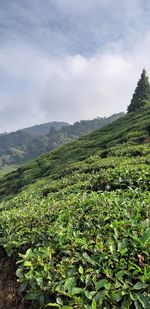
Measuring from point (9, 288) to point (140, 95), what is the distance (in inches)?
2841

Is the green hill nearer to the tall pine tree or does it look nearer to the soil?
the soil

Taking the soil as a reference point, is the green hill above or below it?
above

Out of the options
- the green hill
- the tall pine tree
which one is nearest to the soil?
the green hill

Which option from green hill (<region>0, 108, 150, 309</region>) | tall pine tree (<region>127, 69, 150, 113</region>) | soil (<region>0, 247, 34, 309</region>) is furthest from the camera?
tall pine tree (<region>127, 69, 150, 113</region>)

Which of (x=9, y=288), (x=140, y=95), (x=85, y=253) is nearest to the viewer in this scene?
(x=85, y=253)

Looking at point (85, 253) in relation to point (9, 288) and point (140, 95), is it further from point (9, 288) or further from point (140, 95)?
point (140, 95)

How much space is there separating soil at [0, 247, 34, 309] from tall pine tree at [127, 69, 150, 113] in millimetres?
67915

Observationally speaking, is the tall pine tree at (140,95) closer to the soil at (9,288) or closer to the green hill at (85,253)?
the green hill at (85,253)

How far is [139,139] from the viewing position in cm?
2898

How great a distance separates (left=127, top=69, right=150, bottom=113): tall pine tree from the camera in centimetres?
7356

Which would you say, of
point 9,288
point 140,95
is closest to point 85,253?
point 9,288

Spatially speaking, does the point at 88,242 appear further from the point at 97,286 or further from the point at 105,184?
the point at 105,184

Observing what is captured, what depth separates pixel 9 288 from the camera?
676cm

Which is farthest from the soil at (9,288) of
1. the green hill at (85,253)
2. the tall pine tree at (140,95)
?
the tall pine tree at (140,95)
